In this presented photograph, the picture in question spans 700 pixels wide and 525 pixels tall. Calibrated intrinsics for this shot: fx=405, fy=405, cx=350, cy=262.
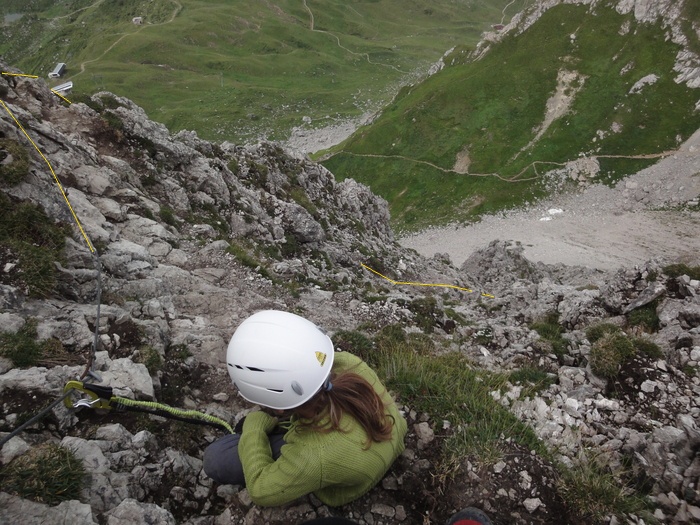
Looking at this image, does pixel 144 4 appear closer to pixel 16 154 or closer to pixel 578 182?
pixel 578 182

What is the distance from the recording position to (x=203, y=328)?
1291 centimetres

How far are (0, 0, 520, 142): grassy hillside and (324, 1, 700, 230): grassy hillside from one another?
163ft

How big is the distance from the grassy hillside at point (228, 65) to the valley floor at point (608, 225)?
76803 millimetres

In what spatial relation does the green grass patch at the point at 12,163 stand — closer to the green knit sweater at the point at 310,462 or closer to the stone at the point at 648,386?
the green knit sweater at the point at 310,462

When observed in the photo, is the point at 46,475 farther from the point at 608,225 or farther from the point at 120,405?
the point at 608,225

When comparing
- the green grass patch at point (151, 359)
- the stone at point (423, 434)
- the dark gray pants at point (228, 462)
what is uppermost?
the dark gray pants at point (228, 462)

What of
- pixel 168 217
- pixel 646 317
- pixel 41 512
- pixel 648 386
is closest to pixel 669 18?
pixel 646 317

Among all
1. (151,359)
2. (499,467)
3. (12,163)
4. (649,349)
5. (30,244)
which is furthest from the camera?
(12,163)

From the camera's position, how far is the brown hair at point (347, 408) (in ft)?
19.1

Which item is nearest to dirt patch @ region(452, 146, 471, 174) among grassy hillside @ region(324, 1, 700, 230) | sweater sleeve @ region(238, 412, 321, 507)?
grassy hillside @ region(324, 1, 700, 230)

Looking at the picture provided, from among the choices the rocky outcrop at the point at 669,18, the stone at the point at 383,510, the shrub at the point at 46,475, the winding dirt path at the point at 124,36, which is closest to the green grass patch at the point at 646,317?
the stone at the point at 383,510

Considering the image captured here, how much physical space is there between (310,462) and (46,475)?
3888 mm

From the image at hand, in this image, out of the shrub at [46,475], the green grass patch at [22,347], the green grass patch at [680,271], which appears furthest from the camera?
the green grass patch at [680,271]

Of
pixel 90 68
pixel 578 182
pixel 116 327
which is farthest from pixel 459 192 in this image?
pixel 90 68
